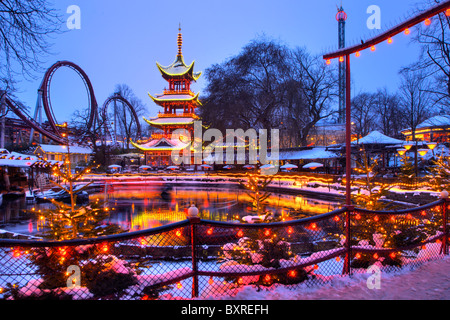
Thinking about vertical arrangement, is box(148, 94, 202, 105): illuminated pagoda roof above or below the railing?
above

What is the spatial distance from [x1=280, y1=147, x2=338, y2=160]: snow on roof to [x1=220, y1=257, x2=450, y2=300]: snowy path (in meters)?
30.8

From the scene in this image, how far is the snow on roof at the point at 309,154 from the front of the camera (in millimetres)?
34562

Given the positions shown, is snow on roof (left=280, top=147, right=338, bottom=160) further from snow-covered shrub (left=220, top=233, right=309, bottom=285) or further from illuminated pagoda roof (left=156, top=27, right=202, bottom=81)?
snow-covered shrub (left=220, top=233, right=309, bottom=285)

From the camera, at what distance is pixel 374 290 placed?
4094mm

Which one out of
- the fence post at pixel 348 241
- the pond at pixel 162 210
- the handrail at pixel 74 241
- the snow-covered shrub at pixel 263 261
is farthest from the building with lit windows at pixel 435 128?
the handrail at pixel 74 241

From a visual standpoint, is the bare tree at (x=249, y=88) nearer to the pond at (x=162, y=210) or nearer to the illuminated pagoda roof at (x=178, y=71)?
the pond at (x=162, y=210)

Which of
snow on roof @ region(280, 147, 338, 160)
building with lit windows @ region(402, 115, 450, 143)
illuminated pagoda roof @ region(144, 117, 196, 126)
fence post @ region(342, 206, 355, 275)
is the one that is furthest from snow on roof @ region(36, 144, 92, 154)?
building with lit windows @ region(402, 115, 450, 143)

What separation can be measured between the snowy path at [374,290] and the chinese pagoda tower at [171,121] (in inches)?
1659

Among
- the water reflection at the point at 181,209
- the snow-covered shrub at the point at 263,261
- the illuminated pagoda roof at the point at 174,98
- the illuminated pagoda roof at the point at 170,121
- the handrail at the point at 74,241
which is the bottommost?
the water reflection at the point at 181,209

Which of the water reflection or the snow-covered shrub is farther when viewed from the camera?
the water reflection

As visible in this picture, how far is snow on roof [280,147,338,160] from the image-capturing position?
113 feet

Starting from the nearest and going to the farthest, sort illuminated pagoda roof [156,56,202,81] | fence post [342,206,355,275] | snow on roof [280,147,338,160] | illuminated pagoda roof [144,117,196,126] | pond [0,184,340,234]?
fence post [342,206,355,275]
pond [0,184,340,234]
snow on roof [280,147,338,160]
illuminated pagoda roof [144,117,196,126]
illuminated pagoda roof [156,56,202,81]
